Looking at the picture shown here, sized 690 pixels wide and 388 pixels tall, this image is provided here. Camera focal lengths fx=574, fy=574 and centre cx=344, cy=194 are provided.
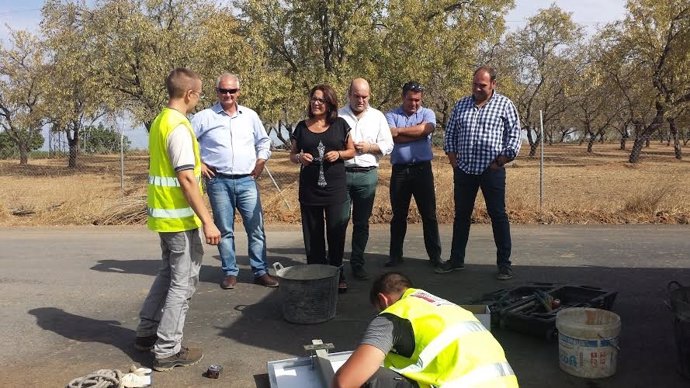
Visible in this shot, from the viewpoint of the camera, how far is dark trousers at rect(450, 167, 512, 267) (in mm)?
5613

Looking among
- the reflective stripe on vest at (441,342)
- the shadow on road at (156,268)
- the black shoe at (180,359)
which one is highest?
the reflective stripe on vest at (441,342)

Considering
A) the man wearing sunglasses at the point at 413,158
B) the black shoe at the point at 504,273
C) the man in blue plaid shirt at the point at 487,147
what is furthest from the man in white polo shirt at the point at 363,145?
the black shoe at the point at 504,273

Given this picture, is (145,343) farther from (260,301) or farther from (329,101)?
(329,101)

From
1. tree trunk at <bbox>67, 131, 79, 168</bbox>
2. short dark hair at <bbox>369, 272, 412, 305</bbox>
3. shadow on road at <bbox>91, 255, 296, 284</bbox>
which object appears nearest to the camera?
short dark hair at <bbox>369, 272, 412, 305</bbox>

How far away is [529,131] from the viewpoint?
41.8m

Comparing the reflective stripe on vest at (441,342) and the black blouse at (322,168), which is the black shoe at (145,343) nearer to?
→ the black blouse at (322,168)

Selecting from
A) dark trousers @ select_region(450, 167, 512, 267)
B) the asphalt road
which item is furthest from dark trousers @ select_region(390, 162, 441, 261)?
the asphalt road

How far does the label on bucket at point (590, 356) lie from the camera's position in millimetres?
3424

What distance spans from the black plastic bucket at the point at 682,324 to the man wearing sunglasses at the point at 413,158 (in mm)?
2800

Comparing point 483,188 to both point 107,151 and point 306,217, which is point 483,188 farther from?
point 107,151

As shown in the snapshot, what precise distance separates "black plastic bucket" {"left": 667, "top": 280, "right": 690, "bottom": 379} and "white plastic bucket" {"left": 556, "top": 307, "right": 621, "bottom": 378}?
0.32 m

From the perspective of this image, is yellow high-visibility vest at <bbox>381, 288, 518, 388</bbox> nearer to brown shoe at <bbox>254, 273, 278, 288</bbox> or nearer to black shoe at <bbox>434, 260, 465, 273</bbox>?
brown shoe at <bbox>254, 273, 278, 288</bbox>

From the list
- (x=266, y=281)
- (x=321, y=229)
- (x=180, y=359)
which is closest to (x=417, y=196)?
(x=321, y=229)

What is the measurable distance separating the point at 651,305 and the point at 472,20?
18.8 metres
